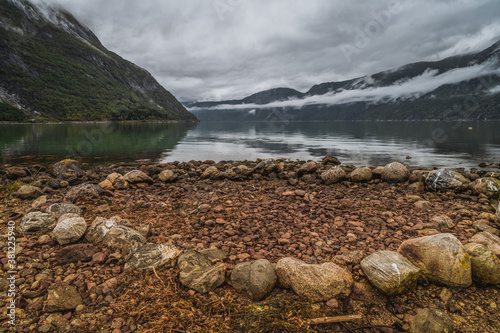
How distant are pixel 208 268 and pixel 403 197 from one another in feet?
26.2

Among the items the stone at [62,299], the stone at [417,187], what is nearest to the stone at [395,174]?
the stone at [417,187]

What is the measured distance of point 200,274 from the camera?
4.02m

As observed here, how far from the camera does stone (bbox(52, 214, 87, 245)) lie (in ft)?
16.6

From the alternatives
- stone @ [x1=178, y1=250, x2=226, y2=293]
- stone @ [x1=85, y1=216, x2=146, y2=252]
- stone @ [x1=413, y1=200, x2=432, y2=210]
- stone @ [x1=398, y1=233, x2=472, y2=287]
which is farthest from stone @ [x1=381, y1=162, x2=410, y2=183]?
stone @ [x1=85, y1=216, x2=146, y2=252]

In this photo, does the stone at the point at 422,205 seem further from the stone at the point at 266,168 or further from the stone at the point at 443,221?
the stone at the point at 266,168

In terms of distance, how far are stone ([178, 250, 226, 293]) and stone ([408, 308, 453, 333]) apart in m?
2.72

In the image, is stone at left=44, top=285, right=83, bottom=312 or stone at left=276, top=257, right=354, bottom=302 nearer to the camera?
stone at left=44, top=285, right=83, bottom=312

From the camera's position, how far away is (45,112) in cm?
14875

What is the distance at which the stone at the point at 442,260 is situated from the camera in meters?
3.89

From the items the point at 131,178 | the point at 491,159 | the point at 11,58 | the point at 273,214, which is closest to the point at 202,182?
the point at 131,178

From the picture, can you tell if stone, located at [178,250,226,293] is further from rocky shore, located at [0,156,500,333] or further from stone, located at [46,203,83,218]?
stone, located at [46,203,83,218]

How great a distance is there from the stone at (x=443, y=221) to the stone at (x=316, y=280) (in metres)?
3.92

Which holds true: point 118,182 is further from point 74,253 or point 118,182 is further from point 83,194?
point 74,253

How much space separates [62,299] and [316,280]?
3702mm
